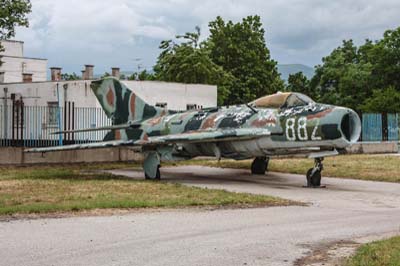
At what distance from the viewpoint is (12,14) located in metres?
28.8

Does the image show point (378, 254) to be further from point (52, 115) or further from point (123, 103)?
point (52, 115)

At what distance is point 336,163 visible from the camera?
2589cm

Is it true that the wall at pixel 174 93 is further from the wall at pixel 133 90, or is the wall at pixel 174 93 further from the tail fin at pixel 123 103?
the tail fin at pixel 123 103

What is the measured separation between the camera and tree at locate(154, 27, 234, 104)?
5409 centimetres

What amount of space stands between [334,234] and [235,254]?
7.99ft

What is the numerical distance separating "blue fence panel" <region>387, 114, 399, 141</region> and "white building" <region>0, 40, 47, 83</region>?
1391 inches

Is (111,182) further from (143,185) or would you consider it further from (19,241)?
(19,241)

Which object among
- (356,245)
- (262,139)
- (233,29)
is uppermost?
(233,29)

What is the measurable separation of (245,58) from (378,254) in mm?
Answer: 59860

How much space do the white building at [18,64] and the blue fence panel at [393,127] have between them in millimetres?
35332

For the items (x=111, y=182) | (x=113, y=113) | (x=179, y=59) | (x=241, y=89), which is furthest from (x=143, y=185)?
(x=241, y=89)

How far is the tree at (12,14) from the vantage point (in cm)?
2831

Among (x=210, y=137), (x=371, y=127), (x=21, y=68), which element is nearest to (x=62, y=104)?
(x=371, y=127)

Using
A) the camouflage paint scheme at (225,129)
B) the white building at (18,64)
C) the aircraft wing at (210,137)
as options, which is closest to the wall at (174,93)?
the camouflage paint scheme at (225,129)
